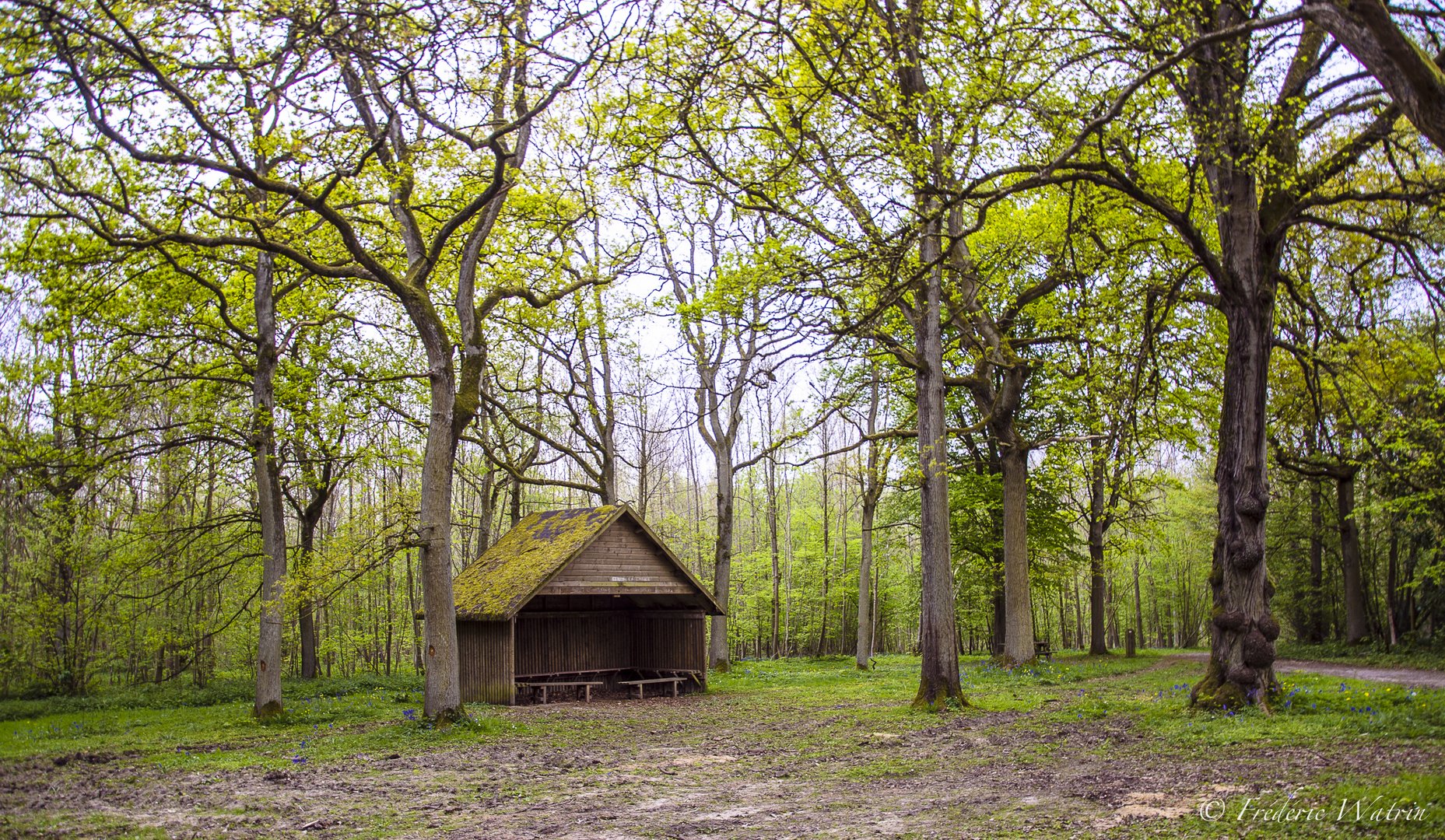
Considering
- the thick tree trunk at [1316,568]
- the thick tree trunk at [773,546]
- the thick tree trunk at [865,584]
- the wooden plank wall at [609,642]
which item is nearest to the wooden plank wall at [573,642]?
the wooden plank wall at [609,642]

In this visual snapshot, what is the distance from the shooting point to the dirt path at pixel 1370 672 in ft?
55.0

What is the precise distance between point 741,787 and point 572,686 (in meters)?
13.7

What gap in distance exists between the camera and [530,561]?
67.7 feet

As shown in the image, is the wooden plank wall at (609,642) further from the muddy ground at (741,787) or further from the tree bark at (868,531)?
the muddy ground at (741,787)

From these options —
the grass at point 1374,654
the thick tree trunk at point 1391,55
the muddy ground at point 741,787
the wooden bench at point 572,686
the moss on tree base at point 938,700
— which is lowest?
the grass at point 1374,654

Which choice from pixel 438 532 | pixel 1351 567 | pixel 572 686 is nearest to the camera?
pixel 438 532

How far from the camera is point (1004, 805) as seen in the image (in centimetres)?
712

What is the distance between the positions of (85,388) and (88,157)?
4479 millimetres

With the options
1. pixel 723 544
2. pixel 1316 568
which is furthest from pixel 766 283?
pixel 1316 568

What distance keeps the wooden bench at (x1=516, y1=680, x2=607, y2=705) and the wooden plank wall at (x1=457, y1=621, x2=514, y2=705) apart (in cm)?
97

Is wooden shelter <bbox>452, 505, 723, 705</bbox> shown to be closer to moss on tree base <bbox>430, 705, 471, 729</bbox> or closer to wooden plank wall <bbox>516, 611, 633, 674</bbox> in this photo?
wooden plank wall <bbox>516, 611, 633, 674</bbox>

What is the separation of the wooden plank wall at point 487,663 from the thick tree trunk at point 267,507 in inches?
147

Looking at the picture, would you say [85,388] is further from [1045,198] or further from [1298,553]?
[1298,553]

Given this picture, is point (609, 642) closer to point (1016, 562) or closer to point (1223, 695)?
point (1016, 562)
